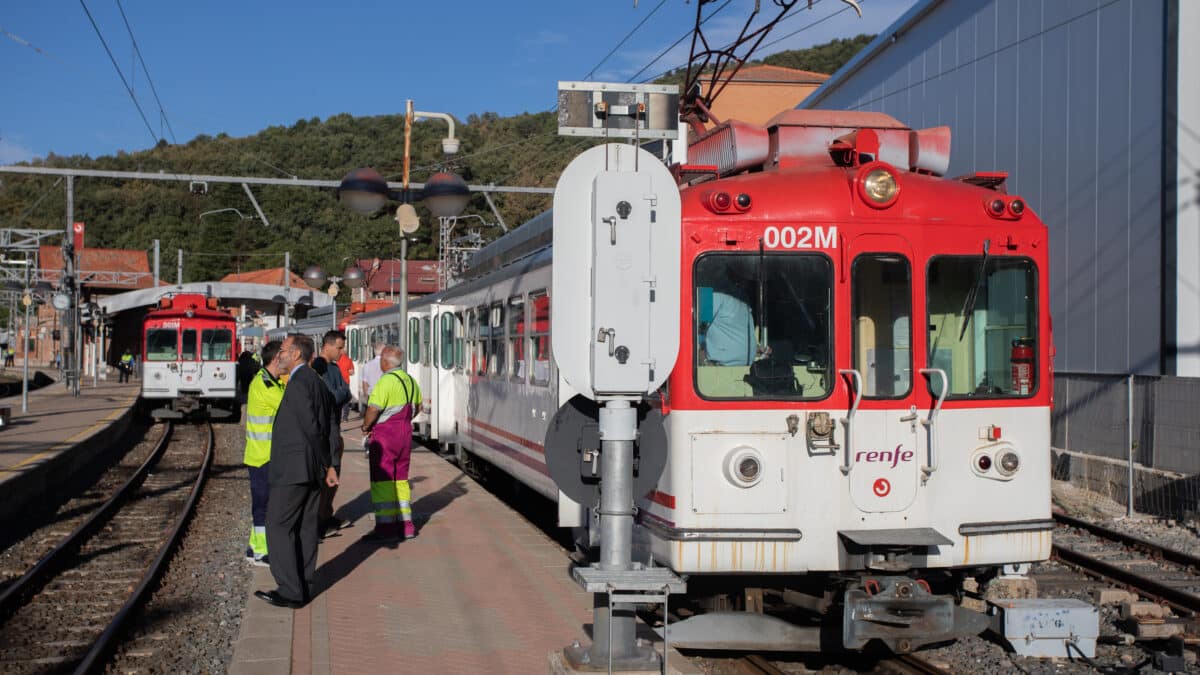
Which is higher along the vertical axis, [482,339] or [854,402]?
[482,339]

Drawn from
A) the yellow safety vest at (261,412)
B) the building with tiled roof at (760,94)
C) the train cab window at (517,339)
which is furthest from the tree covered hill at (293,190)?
the yellow safety vest at (261,412)

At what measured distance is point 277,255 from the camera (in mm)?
82188

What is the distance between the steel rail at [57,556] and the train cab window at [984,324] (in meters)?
6.97

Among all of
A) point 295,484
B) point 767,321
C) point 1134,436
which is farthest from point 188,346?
point 767,321

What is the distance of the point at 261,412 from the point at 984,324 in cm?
536

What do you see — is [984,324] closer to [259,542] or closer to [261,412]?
[261,412]

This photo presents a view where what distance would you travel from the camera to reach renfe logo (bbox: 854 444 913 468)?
636 cm

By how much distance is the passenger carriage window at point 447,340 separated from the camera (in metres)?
16.4

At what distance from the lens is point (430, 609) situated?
7.66 m

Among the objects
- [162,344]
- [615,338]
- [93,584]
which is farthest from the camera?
[162,344]

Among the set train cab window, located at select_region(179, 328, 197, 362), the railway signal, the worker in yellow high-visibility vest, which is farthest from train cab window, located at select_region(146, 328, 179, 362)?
the railway signal

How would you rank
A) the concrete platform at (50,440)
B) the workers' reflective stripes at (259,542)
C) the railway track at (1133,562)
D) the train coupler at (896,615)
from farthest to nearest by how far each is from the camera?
the concrete platform at (50,440), the workers' reflective stripes at (259,542), the railway track at (1133,562), the train coupler at (896,615)

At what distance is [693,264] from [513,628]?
2584mm

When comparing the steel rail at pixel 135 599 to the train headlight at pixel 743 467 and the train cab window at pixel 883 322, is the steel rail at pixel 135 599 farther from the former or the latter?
the train cab window at pixel 883 322
